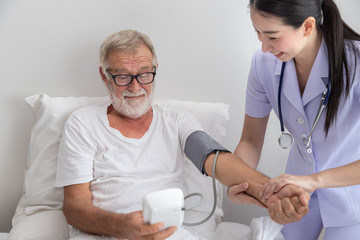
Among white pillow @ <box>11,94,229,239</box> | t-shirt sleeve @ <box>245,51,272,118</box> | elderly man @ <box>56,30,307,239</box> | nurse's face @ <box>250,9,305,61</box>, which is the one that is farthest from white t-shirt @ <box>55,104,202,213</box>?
nurse's face @ <box>250,9,305,61</box>

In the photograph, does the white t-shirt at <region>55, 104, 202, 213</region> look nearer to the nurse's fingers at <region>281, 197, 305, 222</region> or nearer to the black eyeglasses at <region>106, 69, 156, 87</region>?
the black eyeglasses at <region>106, 69, 156, 87</region>

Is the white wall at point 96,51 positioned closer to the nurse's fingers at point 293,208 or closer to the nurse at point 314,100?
the nurse at point 314,100

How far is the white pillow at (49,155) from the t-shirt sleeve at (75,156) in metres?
0.20

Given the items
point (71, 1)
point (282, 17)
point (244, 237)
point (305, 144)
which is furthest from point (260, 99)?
point (71, 1)

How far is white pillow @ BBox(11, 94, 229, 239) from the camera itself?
1.87 metres

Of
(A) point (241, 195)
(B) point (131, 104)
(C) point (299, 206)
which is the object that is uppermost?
(B) point (131, 104)

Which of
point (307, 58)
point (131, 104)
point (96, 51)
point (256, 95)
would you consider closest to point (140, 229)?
point (131, 104)

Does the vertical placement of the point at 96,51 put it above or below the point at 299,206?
above

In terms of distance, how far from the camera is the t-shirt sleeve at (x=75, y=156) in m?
1.65

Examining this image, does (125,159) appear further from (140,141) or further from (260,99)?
(260,99)

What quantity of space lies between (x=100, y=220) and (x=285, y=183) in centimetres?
69

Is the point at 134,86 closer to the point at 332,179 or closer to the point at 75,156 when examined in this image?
the point at 75,156

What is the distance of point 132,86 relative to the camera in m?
1.74

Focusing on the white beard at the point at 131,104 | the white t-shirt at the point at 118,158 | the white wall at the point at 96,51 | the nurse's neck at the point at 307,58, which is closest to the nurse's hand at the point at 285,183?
the nurse's neck at the point at 307,58
